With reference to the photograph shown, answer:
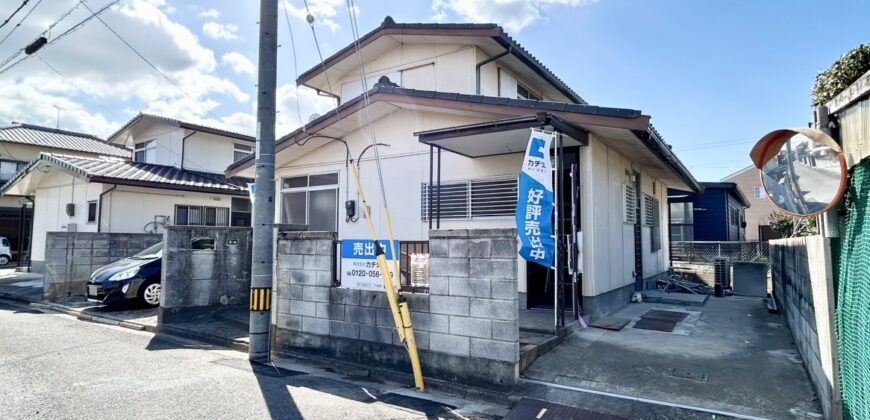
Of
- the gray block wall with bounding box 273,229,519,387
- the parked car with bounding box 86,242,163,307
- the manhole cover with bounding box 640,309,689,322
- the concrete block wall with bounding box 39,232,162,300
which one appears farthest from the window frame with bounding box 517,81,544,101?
the concrete block wall with bounding box 39,232,162,300

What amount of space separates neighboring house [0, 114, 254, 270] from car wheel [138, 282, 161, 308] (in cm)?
558

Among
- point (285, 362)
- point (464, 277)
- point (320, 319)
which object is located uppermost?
point (464, 277)

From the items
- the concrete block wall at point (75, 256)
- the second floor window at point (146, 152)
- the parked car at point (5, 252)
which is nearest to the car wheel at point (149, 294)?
the concrete block wall at point (75, 256)

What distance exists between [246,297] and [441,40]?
6.78 m

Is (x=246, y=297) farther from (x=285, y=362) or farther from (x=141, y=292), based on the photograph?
(x=285, y=362)

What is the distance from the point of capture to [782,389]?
13.2ft

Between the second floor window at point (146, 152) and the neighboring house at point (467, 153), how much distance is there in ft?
29.7

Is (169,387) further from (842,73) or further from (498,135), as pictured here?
(842,73)

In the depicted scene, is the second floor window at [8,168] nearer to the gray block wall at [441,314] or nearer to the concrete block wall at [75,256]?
the concrete block wall at [75,256]

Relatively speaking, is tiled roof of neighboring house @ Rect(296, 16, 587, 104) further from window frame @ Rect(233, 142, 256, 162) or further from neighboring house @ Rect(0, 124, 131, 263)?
neighboring house @ Rect(0, 124, 131, 263)

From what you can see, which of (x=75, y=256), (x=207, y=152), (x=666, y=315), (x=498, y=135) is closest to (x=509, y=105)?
(x=498, y=135)

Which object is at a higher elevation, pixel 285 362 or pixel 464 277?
pixel 464 277

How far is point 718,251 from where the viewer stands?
15062 mm

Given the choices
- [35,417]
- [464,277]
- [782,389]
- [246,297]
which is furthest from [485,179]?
[35,417]
